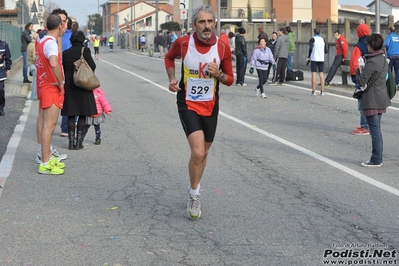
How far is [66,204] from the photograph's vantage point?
754 centimetres

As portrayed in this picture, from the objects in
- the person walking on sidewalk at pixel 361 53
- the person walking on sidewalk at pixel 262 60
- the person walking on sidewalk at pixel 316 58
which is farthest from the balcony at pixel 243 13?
the person walking on sidewalk at pixel 361 53

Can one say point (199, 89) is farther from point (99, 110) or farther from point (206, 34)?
point (99, 110)

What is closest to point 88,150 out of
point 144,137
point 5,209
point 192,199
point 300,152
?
point 144,137

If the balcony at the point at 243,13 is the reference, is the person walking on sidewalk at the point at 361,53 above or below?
below

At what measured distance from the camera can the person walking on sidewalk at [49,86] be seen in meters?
9.12

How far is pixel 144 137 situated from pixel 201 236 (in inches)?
245

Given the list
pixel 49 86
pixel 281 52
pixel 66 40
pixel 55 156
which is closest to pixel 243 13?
pixel 281 52

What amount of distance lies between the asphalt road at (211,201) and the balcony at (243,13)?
69.7 metres

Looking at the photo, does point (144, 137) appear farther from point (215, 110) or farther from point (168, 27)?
point (168, 27)

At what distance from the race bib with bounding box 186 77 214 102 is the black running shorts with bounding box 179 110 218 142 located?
0.14 meters

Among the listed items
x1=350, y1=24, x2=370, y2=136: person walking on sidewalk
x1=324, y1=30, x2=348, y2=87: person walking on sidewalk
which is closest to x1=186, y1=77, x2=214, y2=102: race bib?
x1=350, y1=24, x2=370, y2=136: person walking on sidewalk

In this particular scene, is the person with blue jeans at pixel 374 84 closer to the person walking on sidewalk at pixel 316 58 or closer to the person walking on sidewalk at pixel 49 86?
the person walking on sidewalk at pixel 49 86

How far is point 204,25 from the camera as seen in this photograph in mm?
6652

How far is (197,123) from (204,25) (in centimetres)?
89
